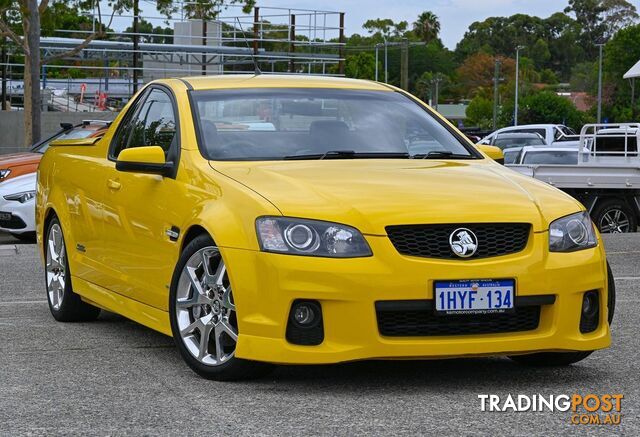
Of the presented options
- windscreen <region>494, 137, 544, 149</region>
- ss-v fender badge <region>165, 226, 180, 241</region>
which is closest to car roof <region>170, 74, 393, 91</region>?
ss-v fender badge <region>165, 226, 180, 241</region>

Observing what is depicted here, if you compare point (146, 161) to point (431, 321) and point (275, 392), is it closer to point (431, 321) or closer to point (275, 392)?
point (275, 392)

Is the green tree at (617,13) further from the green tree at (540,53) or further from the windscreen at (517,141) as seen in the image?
the windscreen at (517,141)

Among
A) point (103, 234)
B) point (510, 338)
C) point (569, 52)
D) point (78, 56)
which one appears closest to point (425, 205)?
point (510, 338)

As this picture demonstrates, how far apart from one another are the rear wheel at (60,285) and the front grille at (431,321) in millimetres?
3109

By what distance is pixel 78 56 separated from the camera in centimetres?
3675

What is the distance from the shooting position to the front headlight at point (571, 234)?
618 cm

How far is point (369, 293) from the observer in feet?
19.1

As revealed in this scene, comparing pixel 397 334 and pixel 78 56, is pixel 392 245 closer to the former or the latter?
pixel 397 334

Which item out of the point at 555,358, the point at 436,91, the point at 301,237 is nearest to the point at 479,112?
the point at 436,91

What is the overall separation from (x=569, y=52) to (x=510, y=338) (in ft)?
635

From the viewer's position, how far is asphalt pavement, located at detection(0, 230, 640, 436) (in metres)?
5.29

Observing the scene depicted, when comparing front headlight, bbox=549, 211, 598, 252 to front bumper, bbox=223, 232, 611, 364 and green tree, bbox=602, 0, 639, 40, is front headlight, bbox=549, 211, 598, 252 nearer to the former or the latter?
front bumper, bbox=223, 232, 611, 364

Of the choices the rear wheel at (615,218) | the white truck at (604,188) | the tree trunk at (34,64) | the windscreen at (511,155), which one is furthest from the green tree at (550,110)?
the rear wheel at (615,218)

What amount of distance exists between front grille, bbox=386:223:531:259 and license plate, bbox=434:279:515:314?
13cm
